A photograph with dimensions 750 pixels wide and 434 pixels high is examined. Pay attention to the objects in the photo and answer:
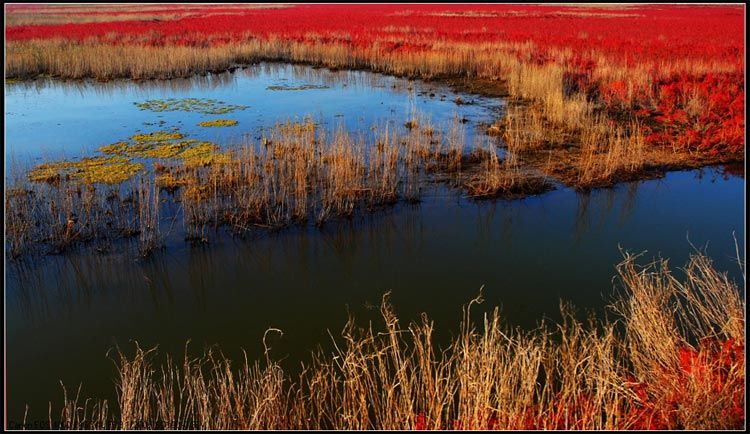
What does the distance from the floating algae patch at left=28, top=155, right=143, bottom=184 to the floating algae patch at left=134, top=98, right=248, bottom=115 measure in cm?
451

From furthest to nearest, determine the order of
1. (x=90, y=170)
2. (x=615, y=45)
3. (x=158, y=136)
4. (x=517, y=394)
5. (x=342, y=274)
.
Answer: (x=615, y=45) → (x=158, y=136) → (x=90, y=170) → (x=342, y=274) → (x=517, y=394)

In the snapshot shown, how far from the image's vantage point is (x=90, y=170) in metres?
8.70

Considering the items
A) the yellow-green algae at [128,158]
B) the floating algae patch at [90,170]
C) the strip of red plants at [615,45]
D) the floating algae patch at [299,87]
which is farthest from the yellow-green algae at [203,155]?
the strip of red plants at [615,45]

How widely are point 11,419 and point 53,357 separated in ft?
2.52

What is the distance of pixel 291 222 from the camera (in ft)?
23.8

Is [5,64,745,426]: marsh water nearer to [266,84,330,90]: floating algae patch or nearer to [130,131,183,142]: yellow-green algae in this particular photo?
[130,131,183,142]: yellow-green algae

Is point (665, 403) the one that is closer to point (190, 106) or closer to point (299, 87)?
point (190, 106)

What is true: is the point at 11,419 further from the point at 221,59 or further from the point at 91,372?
the point at 221,59

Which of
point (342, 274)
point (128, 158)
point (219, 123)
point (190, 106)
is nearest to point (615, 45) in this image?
point (219, 123)

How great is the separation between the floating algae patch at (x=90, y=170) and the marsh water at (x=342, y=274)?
2.60 ft

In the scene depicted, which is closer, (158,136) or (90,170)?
(90,170)

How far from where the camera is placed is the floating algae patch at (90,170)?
27.0ft

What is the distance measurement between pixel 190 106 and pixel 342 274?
32.2 ft

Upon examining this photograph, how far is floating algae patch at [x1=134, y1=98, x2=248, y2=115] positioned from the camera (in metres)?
13.7
